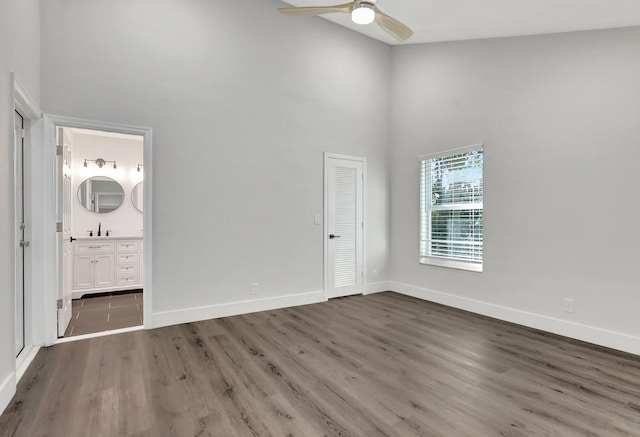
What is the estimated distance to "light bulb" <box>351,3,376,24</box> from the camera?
2814 millimetres

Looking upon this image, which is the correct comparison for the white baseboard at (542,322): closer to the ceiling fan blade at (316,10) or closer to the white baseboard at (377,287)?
the white baseboard at (377,287)

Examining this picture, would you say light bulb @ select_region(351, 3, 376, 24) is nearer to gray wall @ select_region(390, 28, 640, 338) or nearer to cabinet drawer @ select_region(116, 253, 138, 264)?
gray wall @ select_region(390, 28, 640, 338)

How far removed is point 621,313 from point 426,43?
4.07 m

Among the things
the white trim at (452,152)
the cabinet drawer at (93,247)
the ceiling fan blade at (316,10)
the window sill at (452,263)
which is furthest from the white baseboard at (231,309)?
the ceiling fan blade at (316,10)

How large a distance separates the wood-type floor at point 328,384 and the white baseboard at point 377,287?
5.13 ft

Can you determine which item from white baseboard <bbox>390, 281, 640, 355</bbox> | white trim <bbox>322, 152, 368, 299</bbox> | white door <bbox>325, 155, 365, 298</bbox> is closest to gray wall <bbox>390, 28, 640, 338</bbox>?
white baseboard <bbox>390, 281, 640, 355</bbox>

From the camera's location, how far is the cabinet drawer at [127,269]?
215 inches

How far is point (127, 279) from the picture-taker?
5.53 metres

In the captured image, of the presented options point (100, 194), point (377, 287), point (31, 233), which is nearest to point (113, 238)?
point (100, 194)

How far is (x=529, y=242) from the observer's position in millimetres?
3789

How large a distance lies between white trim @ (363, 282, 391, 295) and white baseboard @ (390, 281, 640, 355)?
53 cm

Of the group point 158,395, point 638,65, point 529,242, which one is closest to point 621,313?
point 529,242

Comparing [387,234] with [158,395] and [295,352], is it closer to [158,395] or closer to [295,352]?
[295,352]

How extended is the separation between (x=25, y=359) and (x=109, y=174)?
12.2 feet
